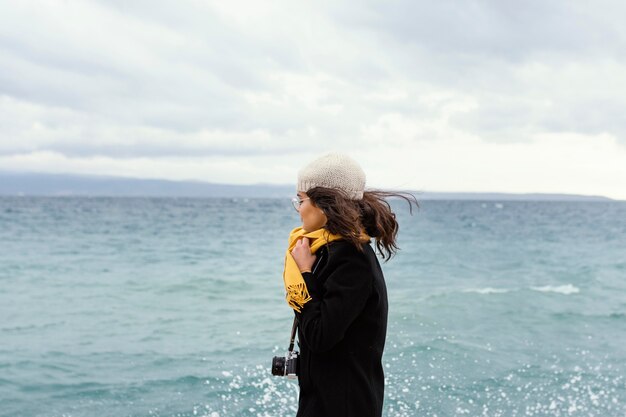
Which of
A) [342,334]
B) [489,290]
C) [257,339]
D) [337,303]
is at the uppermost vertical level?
[337,303]

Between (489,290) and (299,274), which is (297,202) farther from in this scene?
(489,290)

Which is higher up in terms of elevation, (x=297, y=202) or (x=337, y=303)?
(x=297, y=202)

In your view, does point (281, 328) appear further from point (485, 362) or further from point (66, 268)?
point (66, 268)

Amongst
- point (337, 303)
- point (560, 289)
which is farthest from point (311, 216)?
point (560, 289)

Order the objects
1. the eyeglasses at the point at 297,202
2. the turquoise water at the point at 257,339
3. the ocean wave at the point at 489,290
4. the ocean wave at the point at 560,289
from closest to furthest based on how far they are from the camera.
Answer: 1. the eyeglasses at the point at 297,202
2. the turquoise water at the point at 257,339
3. the ocean wave at the point at 489,290
4. the ocean wave at the point at 560,289

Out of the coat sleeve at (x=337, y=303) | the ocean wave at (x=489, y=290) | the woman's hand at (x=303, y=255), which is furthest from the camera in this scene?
the ocean wave at (x=489, y=290)

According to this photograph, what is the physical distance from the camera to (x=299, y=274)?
93.4 inches

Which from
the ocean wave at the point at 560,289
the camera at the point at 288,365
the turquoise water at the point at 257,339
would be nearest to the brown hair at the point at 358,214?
the camera at the point at 288,365

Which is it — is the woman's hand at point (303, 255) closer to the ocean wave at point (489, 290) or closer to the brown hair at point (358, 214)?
the brown hair at point (358, 214)

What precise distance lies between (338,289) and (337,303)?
0.05 meters

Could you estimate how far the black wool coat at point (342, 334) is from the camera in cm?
230

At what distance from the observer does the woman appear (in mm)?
2311

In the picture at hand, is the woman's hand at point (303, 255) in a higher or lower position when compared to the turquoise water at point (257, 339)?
higher

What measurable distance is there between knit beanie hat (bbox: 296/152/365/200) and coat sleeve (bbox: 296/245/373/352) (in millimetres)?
272
